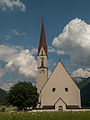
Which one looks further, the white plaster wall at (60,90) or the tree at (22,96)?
the white plaster wall at (60,90)

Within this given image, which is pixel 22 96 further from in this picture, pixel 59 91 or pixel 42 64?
pixel 42 64

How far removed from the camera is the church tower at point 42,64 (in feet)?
184

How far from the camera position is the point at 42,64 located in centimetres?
5881

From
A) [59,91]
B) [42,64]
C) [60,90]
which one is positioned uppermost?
[42,64]

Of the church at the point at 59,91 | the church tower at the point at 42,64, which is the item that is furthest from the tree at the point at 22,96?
the church tower at the point at 42,64

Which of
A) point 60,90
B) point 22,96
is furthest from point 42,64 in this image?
point 22,96

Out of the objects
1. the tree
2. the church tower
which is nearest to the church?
the tree

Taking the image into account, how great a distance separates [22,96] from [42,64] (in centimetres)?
2312

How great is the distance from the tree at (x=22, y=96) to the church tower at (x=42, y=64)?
51.1ft

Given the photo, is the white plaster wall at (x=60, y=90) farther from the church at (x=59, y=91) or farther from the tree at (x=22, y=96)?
the tree at (x=22, y=96)

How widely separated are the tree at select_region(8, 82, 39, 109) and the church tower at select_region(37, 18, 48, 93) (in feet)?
51.1

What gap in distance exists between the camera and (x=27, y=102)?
37250mm

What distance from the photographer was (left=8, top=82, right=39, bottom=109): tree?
37156 mm

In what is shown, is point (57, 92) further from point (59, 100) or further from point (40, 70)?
point (40, 70)
